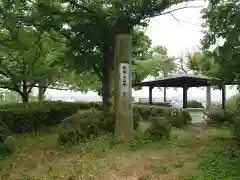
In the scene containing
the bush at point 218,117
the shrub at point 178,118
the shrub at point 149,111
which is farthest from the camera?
the shrub at point 149,111

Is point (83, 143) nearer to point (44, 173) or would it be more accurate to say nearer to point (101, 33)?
point (44, 173)

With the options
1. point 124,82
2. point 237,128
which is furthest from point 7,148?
point 237,128

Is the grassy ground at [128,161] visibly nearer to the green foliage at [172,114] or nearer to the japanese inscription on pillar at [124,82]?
the japanese inscription on pillar at [124,82]

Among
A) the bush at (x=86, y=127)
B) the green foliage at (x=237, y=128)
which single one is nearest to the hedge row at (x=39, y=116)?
the bush at (x=86, y=127)

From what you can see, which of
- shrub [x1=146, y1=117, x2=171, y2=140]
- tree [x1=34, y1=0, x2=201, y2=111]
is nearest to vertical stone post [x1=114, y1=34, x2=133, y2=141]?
shrub [x1=146, y1=117, x2=171, y2=140]

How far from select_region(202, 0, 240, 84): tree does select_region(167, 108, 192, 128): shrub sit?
7.32 ft

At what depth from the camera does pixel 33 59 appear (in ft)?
40.6

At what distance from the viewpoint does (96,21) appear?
976cm

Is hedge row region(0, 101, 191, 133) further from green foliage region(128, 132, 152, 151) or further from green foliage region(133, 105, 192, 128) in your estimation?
green foliage region(128, 132, 152, 151)

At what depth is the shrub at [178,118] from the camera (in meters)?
11.0

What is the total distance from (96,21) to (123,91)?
3.02 m

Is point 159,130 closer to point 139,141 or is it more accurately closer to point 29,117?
point 139,141

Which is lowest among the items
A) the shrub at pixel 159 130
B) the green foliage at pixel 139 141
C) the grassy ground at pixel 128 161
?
the grassy ground at pixel 128 161

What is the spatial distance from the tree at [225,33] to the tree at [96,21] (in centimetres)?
143
